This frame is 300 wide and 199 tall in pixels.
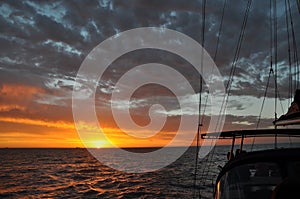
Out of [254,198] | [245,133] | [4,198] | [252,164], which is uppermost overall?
[245,133]

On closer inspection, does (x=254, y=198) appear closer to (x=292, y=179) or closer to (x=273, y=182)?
(x=273, y=182)

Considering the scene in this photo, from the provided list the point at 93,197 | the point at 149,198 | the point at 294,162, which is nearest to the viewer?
the point at 294,162

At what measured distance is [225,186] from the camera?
4.91 meters

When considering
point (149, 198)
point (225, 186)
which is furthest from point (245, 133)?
point (149, 198)

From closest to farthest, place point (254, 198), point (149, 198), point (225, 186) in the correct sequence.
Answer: point (254, 198) < point (225, 186) < point (149, 198)

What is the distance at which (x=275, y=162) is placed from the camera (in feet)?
13.8

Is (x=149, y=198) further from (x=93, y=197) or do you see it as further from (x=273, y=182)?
(x=273, y=182)

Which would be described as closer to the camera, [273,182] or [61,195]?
[273,182]

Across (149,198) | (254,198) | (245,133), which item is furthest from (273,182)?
(149,198)

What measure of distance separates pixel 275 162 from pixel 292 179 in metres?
1.47

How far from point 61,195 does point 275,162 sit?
2781 centimetres

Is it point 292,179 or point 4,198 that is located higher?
point 292,179

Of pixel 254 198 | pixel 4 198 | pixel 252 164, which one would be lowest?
pixel 4 198

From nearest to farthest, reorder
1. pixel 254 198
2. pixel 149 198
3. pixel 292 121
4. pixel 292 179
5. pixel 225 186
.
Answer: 1. pixel 292 179
2. pixel 254 198
3. pixel 225 186
4. pixel 292 121
5. pixel 149 198
